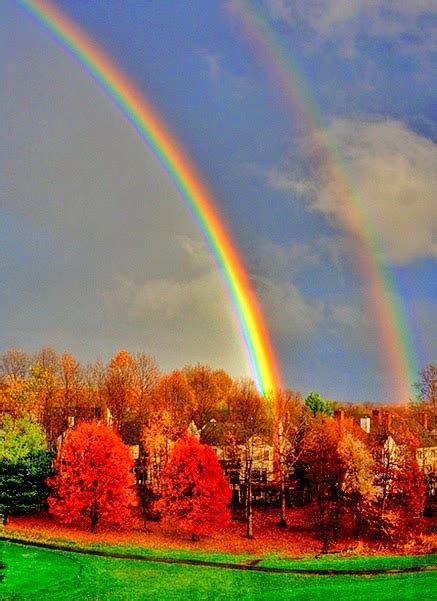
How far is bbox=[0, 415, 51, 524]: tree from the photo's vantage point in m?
53.4

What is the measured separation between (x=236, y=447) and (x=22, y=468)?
18.6 m

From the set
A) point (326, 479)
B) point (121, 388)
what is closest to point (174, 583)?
point (326, 479)

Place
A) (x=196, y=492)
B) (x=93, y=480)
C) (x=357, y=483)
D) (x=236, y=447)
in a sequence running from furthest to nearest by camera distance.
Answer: (x=236, y=447) → (x=93, y=480) → (x=357, y=483) → (x=196, y=492)

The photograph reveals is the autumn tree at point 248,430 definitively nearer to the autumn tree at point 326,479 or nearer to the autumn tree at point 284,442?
the autumn tree at point 284,442

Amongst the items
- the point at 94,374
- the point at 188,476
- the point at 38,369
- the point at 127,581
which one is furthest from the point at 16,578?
the point at 94,374

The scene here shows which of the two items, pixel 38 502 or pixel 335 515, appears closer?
pixel 335 515

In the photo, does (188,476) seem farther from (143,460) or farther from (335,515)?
(143,460)

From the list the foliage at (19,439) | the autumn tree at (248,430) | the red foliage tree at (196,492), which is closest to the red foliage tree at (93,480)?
the red foliage tree at (196,492)

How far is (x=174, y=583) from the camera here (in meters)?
32.3

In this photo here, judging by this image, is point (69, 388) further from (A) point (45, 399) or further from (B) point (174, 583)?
(B) point (174, 583)

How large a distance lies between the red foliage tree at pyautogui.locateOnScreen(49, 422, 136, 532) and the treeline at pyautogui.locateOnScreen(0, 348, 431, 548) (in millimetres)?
219

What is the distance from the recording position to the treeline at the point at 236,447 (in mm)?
49188

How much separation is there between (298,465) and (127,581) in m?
31.6

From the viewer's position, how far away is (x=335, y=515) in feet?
162
